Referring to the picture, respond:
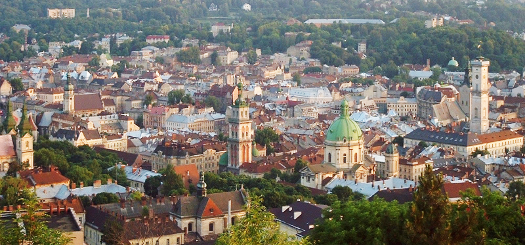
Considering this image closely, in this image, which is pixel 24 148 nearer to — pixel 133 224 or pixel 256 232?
pixel 133 224

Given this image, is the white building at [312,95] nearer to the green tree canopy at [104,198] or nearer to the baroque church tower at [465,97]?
the baroque church tower at [465,97]

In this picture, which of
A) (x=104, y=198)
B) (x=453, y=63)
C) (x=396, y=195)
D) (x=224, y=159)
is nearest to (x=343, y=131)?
(x=224, y=159)

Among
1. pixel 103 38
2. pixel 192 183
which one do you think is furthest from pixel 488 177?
pixel 103 38

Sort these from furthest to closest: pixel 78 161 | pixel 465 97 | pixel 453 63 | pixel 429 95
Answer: pixel 453 63 → pixel 429 95 → pixel 465 97 → pixel 78 161

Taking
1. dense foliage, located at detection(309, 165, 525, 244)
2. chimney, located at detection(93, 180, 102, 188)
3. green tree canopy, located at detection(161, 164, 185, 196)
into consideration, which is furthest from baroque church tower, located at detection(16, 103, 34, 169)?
dense foliage, located at detection(309, 165, 525, 244)

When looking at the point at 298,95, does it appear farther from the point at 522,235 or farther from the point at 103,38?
the point at 522,235

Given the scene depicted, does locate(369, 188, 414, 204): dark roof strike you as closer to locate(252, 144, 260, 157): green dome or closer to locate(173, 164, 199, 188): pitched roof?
locate(173, 164, 199, 188): pitched roof

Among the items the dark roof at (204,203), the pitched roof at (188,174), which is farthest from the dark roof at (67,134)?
the dark roof at (204,203)
